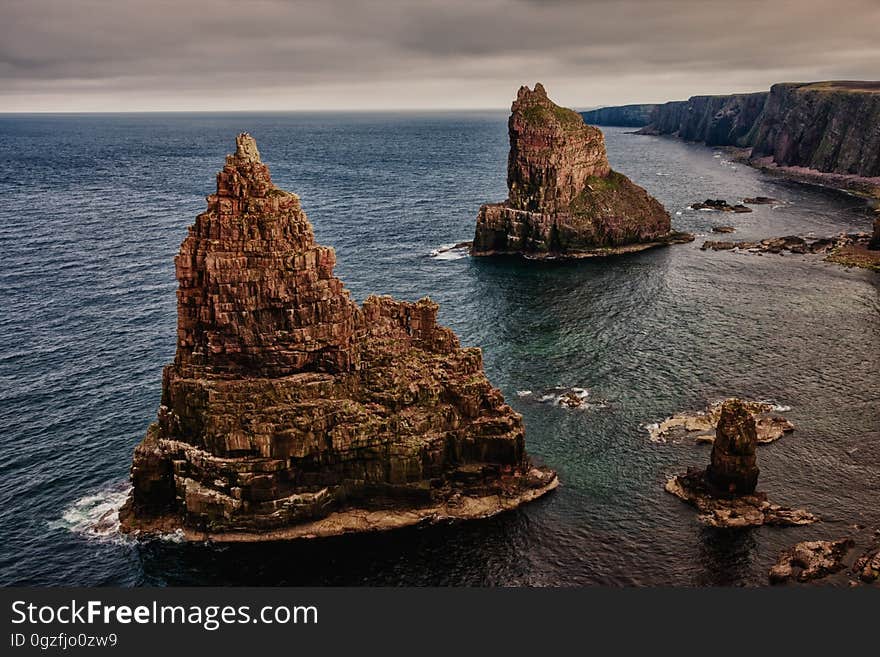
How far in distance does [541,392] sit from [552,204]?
79.5 metres

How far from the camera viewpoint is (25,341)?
106 m

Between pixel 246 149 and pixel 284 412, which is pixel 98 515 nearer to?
pixel 284 412

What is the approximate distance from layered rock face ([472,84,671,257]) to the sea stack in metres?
95.4

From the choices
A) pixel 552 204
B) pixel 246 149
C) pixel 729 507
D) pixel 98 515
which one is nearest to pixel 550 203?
pixel 552 204

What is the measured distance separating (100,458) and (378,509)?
104ft

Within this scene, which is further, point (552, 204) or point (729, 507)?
point (552, 204)

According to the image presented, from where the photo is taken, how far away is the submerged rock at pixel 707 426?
83500 mm

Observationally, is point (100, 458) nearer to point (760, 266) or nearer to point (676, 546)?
point (676, 546)

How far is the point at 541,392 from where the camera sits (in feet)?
310

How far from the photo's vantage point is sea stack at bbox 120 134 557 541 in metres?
66.9

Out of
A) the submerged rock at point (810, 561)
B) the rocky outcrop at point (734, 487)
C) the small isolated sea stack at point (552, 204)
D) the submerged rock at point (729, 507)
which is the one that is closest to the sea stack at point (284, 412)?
the submerged rock at point (729, 507)

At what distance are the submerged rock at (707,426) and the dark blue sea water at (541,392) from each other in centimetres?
155

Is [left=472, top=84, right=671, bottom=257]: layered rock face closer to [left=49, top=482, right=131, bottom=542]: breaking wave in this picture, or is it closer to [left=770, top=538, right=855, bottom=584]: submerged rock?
[left=770, top=538, right=855, bottom=584]: submerged rock

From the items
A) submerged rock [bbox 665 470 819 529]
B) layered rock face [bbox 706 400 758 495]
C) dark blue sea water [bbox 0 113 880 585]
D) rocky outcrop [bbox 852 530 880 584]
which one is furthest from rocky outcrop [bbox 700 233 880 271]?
rocky outcrop [bbox 852 530 880 584]
